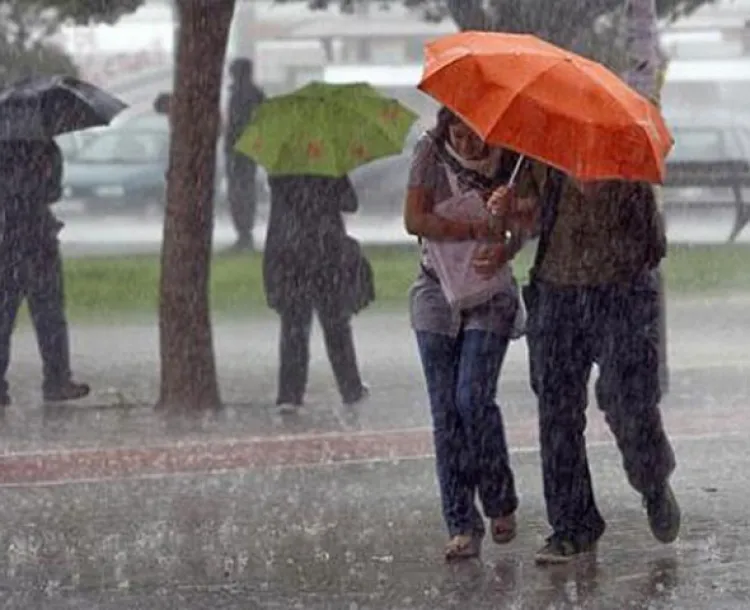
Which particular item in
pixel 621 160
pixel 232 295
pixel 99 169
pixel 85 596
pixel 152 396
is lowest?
pixel 99 169

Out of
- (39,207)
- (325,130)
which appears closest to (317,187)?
(325,130)

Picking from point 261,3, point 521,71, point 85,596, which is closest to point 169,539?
point 85,596

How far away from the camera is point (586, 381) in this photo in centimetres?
812

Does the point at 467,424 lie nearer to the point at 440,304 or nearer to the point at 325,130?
the point at 440,304

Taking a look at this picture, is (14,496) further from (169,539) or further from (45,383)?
(45,383)

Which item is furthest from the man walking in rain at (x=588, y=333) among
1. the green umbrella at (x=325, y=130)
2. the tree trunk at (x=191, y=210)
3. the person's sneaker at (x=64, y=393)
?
the person's sneaker at (x=64, y=393)

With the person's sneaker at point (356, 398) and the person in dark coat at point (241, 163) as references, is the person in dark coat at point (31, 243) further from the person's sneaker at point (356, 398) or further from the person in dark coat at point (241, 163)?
the person in dark coat at point (241, 163)

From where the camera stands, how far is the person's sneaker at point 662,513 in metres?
8.29

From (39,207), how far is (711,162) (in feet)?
45.8

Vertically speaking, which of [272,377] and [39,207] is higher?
[39,207]

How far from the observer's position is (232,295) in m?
21.4

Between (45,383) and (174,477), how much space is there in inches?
128

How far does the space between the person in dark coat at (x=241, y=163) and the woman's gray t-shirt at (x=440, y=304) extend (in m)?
15.6

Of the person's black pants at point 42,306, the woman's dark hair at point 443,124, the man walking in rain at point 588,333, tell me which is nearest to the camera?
the man walking in rain at point 588,333
